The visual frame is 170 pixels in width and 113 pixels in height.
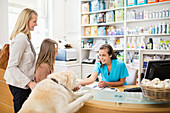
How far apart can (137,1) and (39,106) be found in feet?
12.3

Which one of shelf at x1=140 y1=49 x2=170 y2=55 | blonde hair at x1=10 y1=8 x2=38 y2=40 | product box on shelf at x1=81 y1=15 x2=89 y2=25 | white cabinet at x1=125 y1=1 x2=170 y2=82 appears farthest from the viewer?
product box on shelf at x1=81 y1=15 x2=89 y2=25

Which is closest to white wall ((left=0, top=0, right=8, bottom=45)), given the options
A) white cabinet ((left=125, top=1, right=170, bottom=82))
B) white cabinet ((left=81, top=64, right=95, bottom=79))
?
white cabinet ((left=81, top=64, right=95, bottom=79))

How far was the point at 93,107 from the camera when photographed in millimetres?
1268

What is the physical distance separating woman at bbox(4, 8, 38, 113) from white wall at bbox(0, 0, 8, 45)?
238 centimetres

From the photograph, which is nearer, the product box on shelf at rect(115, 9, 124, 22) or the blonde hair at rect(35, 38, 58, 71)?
the blonde hair at rect(35, 38, 58, 71)

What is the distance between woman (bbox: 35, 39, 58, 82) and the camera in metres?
1.77

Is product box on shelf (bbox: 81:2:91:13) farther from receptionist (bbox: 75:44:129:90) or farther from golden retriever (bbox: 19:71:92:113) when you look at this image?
golden retriever (bbox: 19:71:92:113)

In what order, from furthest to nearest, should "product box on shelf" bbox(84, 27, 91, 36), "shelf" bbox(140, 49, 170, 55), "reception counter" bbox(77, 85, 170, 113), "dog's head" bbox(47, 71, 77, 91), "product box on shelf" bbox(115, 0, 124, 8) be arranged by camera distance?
"product box on shelf" bbox(84, 27, 91, 36), "product box on shelf" bbox(115, 0, 124, 8), "shelf" bbox(140, 49, 170, 55), "dog's head" bbox(47, 71, 77, 91), "reception counter" bbox(77, 85, 170, 113)

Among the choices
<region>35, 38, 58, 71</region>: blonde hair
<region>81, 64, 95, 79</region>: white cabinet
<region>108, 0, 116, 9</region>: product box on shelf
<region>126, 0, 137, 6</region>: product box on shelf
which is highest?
<region>108, 0, 116, 9</region>: product box on shelf

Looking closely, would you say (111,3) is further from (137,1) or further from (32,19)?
(32,19)

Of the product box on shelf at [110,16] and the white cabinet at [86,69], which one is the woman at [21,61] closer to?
the product box on shelf at [110,16]

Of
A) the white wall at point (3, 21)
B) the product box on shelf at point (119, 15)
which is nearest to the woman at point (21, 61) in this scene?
the white wall at point (3, 21)

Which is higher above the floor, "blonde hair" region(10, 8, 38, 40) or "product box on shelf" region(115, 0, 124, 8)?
"product box on shelf" region(115, 0, 124, 8)

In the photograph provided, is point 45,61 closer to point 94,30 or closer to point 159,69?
point 159,69
